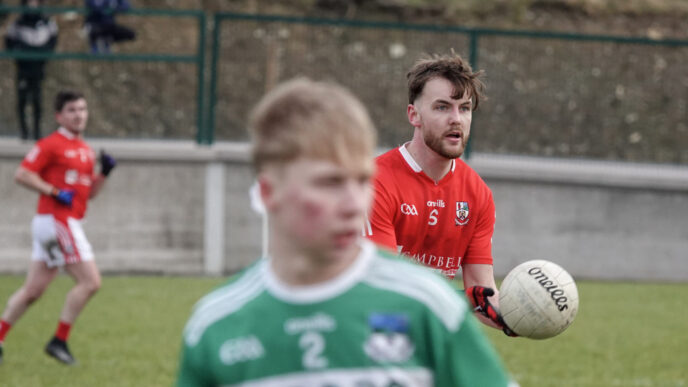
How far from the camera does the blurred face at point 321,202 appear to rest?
7.77 ft

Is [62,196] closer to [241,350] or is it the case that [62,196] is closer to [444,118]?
[444,118]

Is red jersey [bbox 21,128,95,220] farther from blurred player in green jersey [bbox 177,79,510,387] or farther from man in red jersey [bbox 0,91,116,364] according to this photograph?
blurred player in green jersey [bbox 177,79,510,387]

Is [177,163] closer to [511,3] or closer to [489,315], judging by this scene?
[489,315]

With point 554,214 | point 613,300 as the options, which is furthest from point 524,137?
point 613,300

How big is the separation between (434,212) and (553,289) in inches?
40.5

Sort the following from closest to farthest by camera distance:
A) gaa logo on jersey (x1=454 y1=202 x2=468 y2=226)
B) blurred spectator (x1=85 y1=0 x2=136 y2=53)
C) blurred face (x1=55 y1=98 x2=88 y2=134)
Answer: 1. gaa logo on jersey (x1=454 y1=202 x2=468 y2=226)
2. blurred face (x1=55 y1=98 x2=88 y2=134)
3. blurred spectator (x1=85 y1=0 x2=136 y2=53)

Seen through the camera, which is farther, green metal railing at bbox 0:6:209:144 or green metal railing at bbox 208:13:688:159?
green metal railing at bbox 208:13:688:159

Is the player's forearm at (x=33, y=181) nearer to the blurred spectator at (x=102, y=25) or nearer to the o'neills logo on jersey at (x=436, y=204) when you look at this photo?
the o'neills logo on jersey at (x=436, y=204)

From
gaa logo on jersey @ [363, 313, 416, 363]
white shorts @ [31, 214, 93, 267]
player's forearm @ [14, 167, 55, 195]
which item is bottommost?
white shorts @ [31, 214, 93, 267]

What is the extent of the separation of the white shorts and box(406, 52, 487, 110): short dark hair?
14.9 feet

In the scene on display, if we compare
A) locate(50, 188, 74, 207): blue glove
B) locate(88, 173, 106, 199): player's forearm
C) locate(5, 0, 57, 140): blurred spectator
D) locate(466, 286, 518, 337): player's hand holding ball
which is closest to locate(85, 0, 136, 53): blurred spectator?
locate(5, 0, 57, 140): blurred spectator

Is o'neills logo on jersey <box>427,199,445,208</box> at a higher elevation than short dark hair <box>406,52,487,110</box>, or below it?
below

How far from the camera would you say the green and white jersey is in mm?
→ 2510

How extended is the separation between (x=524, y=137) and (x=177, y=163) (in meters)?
5.17
